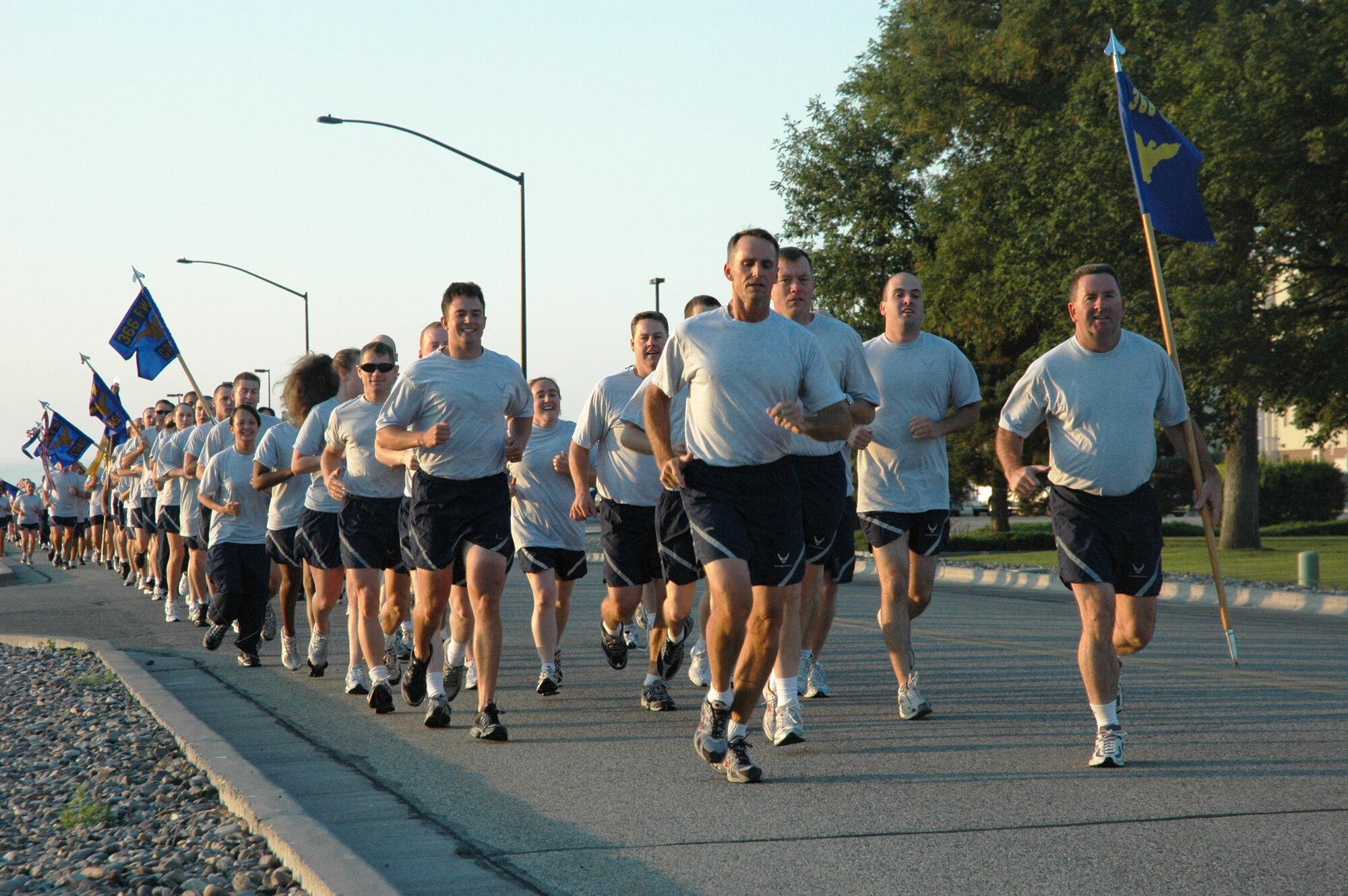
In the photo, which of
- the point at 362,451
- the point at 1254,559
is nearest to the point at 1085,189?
the point at 1254,559

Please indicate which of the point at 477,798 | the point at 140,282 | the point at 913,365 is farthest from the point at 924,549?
the point at 140,282

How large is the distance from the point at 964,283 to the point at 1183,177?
27.2 meters

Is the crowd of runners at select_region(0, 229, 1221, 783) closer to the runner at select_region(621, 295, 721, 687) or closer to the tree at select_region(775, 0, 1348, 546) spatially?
the runner at select_region(621, 295, 721, 687)

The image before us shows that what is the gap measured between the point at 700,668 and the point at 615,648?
54 centimetres

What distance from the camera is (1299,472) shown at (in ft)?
154

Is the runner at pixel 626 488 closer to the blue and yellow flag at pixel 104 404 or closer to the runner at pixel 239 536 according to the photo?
the runner at pixel 239 536

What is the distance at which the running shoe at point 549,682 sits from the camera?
912 centimetres

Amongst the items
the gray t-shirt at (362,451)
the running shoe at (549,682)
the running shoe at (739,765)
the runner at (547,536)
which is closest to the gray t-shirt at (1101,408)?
the running shoe at (739,765)

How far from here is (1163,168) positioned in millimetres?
10109

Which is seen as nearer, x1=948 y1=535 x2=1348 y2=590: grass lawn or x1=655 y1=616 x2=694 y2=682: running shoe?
x1=655 y1=616 x2=694 y2=682: running shoe

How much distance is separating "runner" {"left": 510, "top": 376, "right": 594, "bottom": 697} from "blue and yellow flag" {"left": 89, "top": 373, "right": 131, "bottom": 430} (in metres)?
14.7

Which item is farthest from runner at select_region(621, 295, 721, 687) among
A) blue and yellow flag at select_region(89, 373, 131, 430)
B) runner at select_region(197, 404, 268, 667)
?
blue and yellow flag at select_region(89, 373, 131, 430)

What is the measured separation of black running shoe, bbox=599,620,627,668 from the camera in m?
9.54

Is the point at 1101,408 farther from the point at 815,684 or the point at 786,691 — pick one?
the point at 815,684
